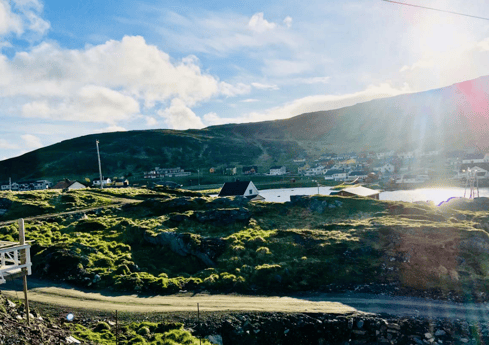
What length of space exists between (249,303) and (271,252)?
9.89 metres

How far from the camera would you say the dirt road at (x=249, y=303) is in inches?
870

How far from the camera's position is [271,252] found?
109ft

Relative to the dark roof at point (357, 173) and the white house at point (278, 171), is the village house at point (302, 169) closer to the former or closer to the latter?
the white house at point (278, 171)

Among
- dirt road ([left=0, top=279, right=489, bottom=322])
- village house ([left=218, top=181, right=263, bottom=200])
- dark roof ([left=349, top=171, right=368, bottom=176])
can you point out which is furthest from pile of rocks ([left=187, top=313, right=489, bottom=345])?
dark roof ([left=349, top=171, right=368, bottom=176])

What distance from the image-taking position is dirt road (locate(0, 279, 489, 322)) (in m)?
22.1

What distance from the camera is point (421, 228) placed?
3528 centimetres

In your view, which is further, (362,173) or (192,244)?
(362,173)

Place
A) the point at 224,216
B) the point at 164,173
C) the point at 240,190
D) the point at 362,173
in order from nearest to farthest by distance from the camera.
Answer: the point at 224,216 < the point at 240,190 < the point at 362,173 < the point at 164,173

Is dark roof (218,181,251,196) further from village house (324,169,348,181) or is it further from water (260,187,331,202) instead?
village house (324,169,348,181)

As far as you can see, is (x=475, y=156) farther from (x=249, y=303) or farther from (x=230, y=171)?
(x=249, y=303)

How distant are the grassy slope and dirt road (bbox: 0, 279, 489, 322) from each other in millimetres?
1865

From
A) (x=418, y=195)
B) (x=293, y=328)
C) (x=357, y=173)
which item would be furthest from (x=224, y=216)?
(x=357, y=173)

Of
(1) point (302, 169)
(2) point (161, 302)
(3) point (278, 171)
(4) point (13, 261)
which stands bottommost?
(2) point (161, 302)

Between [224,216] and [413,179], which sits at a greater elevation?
[224,216]
